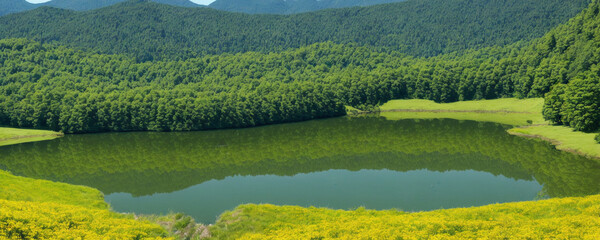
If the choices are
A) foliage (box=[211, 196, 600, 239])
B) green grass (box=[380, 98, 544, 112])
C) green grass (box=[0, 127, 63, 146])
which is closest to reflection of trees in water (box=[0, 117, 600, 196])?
green grass (box=[0, 127, 63, 146])

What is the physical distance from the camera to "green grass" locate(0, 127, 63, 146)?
116625mm

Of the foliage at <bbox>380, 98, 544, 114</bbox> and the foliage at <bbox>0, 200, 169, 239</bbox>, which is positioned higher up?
the foliage at <bbox>0, 200, 169, 239</bbox>

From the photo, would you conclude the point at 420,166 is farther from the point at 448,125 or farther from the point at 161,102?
the point at 161,102

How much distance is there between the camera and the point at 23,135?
403 ft

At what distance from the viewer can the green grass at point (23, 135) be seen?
383ft

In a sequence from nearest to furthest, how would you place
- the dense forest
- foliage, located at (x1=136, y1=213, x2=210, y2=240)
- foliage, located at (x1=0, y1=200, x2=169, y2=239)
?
foliage, located at (x1=0, y1=200, x2=169, y2=239) < foliage, located at (x1=136, y1=213, x2=210, y2=240) < the dense forest

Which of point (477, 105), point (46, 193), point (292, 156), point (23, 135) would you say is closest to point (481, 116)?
point (477, 105)

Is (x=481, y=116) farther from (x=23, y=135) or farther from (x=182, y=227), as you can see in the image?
(x=23, y=135)

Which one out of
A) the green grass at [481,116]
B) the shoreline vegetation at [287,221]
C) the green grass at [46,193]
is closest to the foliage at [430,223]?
the shoreline vegetation at [287,221]

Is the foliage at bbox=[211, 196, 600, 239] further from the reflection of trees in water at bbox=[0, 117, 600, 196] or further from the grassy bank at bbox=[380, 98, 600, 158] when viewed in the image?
the grassy bank at bbox=[380, 98, 600, 158]

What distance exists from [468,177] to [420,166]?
32.0 ft

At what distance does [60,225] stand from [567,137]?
275 ft

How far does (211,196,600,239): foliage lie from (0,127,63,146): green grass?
4120 inches

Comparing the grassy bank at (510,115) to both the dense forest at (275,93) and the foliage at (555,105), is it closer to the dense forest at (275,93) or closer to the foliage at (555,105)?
the foliage at (555,105)
